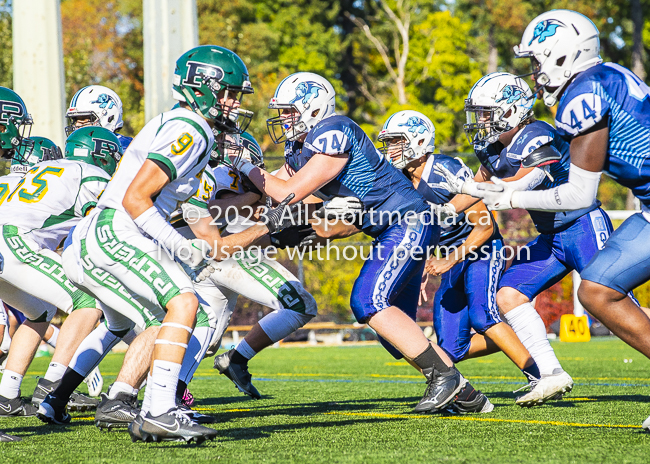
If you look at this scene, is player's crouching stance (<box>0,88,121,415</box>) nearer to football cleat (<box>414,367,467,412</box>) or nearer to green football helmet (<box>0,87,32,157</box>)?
green football helmet (<box>0,87,32,157</box>)

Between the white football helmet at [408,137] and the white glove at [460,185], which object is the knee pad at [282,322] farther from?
the white glove at [460,185]

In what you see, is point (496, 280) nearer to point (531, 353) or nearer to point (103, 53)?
point (531, 353)

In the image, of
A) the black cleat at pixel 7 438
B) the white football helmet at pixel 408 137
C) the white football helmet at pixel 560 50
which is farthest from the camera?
the white football helmet at pixel 408 137

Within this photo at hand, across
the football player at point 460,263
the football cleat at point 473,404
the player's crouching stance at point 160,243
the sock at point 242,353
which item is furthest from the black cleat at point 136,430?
the football player at point 460,263

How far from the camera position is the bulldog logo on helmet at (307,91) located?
5.29 m

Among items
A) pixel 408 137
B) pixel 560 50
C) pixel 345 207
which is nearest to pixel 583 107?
pixel 560 50

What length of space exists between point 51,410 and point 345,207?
80.1 inches

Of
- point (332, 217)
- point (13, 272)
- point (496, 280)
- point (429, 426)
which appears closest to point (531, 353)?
point (496, 280)

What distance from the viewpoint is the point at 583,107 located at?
368 centimetres

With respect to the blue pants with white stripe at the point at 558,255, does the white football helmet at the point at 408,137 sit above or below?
above

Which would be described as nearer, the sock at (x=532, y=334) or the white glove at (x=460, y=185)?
the white glove at (x=460, y=185)

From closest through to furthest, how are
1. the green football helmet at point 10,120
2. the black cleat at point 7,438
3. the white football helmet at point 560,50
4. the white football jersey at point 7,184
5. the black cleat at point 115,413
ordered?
the black cleat at point 7,438
the white football helmet at point 560,50
the black cleat at point 115,413
the white football jersey at point 7,184
the green football helmet at point 10,120

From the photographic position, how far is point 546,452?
3.36 meters

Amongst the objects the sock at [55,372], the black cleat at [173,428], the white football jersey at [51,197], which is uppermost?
the white football jersey at [51,197]
